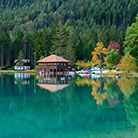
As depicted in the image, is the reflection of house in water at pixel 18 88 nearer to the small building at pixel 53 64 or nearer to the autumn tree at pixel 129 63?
the small building at pixel 53 64

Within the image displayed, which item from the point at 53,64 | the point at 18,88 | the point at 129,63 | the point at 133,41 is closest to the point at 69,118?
the point at 18,88

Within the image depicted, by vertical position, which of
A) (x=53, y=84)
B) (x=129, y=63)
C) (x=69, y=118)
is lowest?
(x=53, y=84)

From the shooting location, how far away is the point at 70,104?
64.7 feet

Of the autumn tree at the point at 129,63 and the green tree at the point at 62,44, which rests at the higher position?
the green tree at the point at 62,44

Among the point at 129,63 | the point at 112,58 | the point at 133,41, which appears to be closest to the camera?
the point at 129,63

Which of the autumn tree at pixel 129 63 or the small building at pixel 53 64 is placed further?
the autumn tree at pixel 129 63

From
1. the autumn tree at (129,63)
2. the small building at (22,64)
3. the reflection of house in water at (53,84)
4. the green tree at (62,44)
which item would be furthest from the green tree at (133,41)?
the small building at (22,64)

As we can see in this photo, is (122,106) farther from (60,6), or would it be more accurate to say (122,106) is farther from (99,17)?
(60,6)

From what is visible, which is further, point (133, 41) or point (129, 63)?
point (133, 41)

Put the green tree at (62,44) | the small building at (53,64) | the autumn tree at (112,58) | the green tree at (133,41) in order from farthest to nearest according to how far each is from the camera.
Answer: the green tree at (62,44), the autumn tree at (112,58), the green tree at (133,41), the small building at (53,64)

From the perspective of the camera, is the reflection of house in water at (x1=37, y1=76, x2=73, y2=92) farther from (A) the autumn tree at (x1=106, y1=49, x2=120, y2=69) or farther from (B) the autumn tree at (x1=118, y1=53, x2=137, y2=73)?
(A) the autumn tree at (x1=106, y1=49, x2=120, y2=69)

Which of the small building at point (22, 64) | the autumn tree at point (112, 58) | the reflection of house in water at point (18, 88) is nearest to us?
the reflection of house in water at point (18, 88)

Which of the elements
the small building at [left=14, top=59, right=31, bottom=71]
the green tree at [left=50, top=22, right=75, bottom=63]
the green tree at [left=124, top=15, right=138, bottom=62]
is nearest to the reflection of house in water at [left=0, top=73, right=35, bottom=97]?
the green tree at [left=124, top=15, right=138, bottom=62]

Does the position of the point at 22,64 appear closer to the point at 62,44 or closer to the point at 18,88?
the point at 62,44
